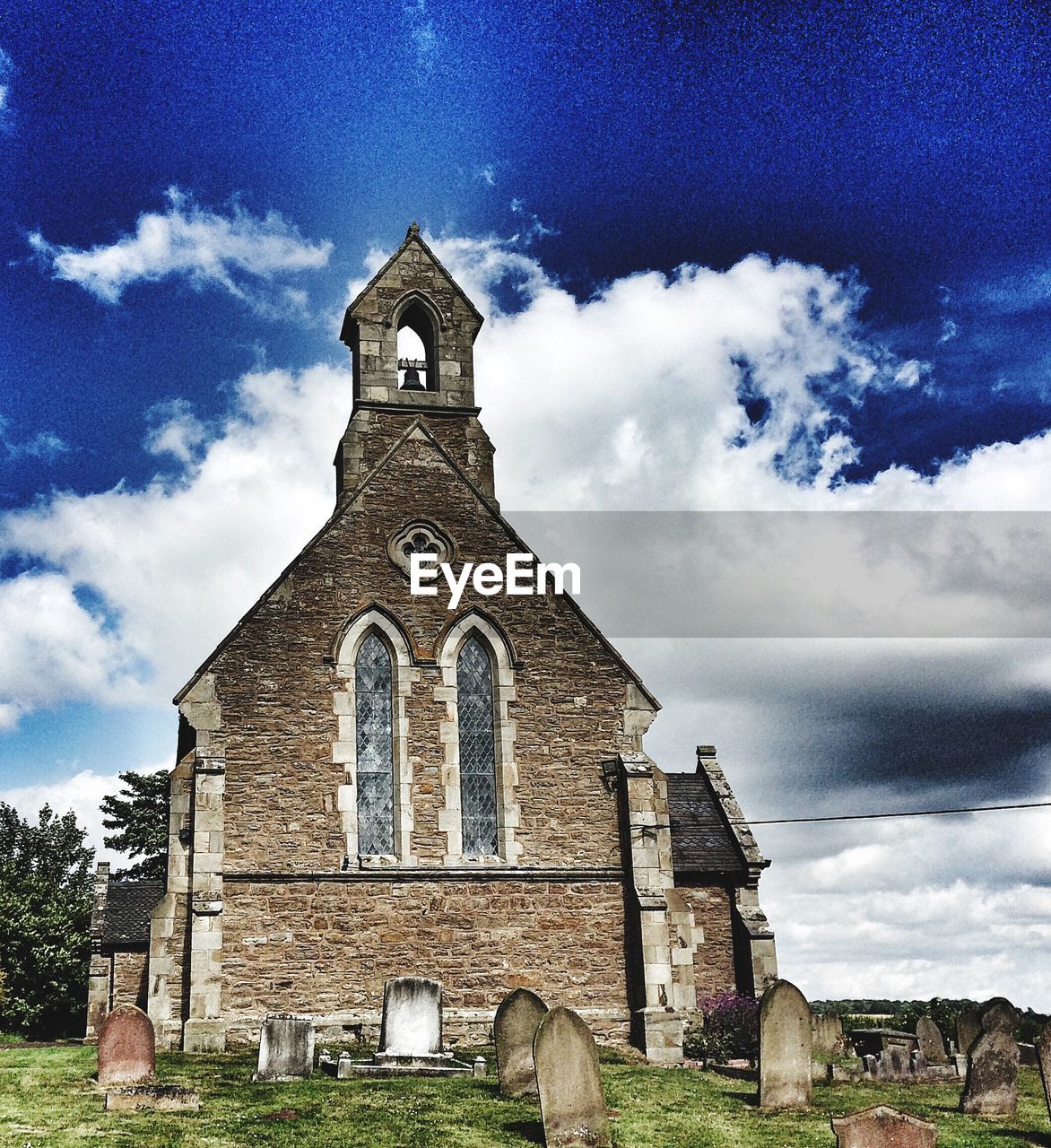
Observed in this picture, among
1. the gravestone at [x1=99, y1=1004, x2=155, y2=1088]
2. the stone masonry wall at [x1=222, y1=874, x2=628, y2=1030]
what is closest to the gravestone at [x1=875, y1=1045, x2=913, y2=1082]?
the stone masonry wall at [x1=222, y1=874, x2=628, y2=1030]

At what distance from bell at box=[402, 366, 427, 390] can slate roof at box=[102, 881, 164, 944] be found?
47.4 feet

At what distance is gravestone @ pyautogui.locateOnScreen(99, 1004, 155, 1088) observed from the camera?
15.9 meters

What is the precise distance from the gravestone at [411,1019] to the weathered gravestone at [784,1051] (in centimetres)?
490

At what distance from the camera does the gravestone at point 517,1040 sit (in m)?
16.2

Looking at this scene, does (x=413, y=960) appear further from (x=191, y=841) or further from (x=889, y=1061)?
(x=889, y=1061)

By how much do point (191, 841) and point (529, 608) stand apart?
286 inches

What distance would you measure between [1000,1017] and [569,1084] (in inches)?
258

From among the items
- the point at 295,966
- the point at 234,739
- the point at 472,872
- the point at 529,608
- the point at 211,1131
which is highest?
the point at 529,608

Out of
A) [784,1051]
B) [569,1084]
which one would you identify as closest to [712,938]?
[784,1051]

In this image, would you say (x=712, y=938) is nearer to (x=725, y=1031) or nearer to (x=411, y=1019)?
(x=725, y=1031)

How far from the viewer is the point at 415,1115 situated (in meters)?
14.8

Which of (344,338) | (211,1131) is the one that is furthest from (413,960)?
(344,338)

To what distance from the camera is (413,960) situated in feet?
69.5

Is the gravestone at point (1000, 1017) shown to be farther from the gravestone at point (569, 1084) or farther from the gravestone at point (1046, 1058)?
the gravestone at point (569, 1084)
